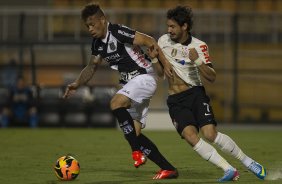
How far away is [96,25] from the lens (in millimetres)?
9984

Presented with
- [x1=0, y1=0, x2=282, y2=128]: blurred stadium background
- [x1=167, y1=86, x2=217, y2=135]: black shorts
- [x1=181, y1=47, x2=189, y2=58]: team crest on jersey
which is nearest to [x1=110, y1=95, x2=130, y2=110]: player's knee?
[x1=167, y1=86, x2=217, y2=135]: black shorts

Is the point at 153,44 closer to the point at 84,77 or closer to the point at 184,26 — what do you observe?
the point at 184,26

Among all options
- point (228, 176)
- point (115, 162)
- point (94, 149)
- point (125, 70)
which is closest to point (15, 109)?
point (94, 149)

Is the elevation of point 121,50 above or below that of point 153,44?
below

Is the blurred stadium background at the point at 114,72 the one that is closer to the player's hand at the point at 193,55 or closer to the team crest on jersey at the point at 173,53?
the team crest on jersey at the point at 173,53

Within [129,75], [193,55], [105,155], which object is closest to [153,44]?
[193,55]

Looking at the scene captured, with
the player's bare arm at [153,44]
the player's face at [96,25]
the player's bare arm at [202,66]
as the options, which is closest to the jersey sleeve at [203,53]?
the player's bare arm at [202,66]

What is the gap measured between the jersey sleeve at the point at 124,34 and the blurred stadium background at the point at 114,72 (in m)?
11.9

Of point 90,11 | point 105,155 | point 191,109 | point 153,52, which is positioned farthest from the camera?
point 105,155

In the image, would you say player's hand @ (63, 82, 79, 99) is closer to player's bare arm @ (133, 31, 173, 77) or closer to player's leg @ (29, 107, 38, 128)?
player's bare arm @ (133, 31, 173, 77)

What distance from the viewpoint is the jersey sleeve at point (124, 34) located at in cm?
999

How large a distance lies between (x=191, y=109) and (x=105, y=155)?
4.45 metres

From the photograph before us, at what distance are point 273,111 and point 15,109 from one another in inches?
284

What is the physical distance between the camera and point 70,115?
877 inches
